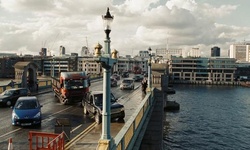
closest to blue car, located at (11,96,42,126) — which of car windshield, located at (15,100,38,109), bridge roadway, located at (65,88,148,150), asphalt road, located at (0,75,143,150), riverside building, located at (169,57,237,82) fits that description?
car windshield, located at (15,100,38,109)

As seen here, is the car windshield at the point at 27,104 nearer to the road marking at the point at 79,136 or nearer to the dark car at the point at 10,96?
the road marking at the point at 79,136

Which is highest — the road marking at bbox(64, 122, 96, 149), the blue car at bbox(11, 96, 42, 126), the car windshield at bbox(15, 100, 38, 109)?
the car windshield at bbox(15, 100, 38, 109)

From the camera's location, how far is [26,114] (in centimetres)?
1880

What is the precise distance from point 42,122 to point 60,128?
19.6 ft

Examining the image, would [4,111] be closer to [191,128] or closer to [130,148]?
[130,148]

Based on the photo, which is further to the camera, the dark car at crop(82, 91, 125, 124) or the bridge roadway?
the dark car at crop(82, 91, 125, 124)

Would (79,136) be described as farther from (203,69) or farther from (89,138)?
(203,69)

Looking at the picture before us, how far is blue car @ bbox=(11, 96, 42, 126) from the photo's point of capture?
18.6m

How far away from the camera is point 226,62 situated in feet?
623

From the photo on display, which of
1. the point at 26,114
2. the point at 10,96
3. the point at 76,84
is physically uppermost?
the point at 76,84

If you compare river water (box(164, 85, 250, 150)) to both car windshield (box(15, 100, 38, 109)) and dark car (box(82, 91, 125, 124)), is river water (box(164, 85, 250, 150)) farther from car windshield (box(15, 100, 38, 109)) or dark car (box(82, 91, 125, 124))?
car windshield (box(15, 100, 38, 109))

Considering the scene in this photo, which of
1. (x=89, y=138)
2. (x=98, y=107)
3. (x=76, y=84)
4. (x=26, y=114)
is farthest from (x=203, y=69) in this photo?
(x=89, y=138)

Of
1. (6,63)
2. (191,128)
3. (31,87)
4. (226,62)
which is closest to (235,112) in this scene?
(191,128)

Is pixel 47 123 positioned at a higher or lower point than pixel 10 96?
lower
